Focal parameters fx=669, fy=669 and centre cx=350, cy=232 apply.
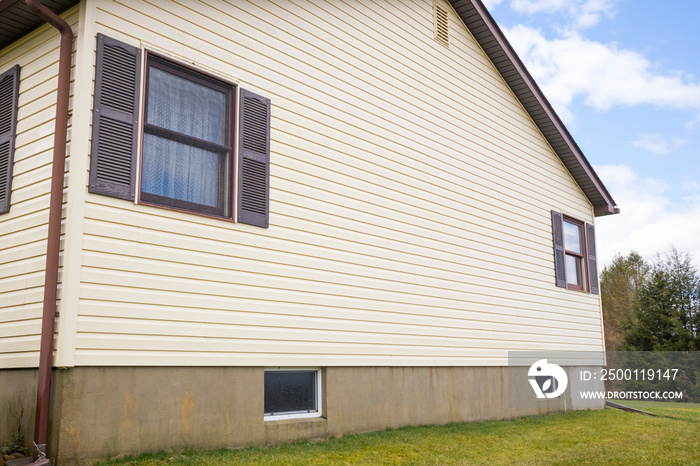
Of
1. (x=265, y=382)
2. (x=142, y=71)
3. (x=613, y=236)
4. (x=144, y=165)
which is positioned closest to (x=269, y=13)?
(x=142, y=71)

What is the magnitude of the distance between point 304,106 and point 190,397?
3582 mm

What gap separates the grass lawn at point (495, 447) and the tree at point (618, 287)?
2528 cm

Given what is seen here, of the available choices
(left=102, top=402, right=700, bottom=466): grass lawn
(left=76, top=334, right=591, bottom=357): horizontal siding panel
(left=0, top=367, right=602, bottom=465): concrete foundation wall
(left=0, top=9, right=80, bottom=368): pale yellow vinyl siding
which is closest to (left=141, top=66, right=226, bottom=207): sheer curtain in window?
(left=0, top=9, right=80, bottom=368): pale yellow vinyl siding

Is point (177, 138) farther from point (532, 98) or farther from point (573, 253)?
point (573, 253)

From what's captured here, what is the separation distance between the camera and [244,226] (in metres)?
6.93

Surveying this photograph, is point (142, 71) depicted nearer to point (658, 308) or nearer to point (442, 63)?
point (442, 63)

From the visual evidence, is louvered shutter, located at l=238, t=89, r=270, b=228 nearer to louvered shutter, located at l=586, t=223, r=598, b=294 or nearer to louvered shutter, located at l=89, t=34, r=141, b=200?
louvered shutter, located at l=89, t=34, r=141, b=200

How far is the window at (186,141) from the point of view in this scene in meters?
6.37

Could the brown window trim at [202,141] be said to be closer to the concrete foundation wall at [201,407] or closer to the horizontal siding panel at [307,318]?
the horizontal siding panel at [307,318]

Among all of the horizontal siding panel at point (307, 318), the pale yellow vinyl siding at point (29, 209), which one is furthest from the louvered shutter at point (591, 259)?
the pale yellow vinyl siding at point (29, 209)

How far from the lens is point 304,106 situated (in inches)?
311

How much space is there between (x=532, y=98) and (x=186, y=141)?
7.60 metres

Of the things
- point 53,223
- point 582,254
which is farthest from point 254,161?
point 582,254

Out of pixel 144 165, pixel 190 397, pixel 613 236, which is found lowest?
pixel 190 397
